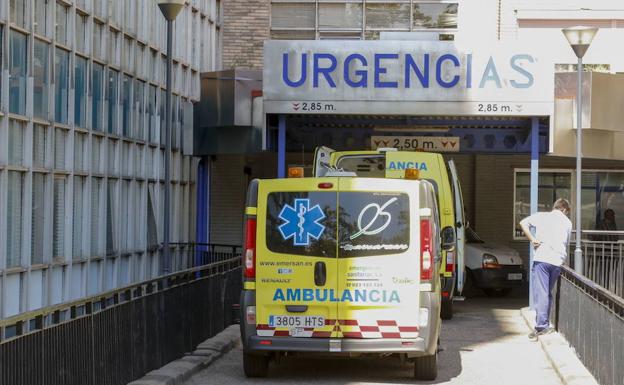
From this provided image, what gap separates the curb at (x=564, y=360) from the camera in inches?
480

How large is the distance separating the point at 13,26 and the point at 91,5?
3.90 meters

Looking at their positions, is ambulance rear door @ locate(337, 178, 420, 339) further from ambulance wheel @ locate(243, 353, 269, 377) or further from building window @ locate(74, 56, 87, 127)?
building window @ locate(74, 56, 87, 127)

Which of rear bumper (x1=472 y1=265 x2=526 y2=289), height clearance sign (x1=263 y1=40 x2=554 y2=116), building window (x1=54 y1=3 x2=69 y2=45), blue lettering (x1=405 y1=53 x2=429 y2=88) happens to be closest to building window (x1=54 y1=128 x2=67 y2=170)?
building window (x1=54 y1=3 x2=69 y2=45)

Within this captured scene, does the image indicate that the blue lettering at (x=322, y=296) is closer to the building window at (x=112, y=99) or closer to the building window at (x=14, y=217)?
the building window at (x=14, y=217)

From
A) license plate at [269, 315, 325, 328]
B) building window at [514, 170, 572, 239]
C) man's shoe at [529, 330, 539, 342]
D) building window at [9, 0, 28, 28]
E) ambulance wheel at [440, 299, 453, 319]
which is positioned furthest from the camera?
building window at [514, 170, 572, 239]

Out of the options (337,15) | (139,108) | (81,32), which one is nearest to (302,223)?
(81,32)

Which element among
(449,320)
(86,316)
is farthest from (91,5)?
(86,316)

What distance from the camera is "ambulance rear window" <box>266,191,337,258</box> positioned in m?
12.2

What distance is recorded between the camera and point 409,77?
2072 cm

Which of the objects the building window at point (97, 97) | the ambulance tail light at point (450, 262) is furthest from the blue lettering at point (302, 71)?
the ambulance tail light at point (450, 262)

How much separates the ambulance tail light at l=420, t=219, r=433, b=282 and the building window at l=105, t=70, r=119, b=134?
31.9 feet

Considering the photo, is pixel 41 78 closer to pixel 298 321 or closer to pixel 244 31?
pixel 298 321

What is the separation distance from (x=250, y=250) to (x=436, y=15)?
19.8m

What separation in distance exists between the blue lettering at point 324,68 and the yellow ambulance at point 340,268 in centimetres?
869
